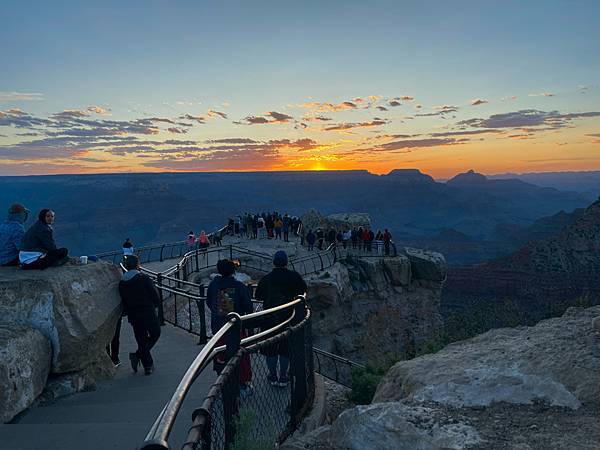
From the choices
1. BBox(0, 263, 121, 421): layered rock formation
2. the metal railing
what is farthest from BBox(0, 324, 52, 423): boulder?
the metal railing

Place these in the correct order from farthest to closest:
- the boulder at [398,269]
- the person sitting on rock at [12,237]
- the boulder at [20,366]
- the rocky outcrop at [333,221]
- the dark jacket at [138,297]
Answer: the rocky outcrop at [333,221] < the boulder at [398,269] < the dark jacket at [138,297] < the person sitting on rock at [12,237] < the boulder at [20,366]

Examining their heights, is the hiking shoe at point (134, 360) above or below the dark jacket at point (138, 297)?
below

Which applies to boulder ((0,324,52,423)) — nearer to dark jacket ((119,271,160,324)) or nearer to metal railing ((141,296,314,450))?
dark jacket ((119,271,160,324))

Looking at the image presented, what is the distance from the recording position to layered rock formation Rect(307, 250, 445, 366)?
936 inches

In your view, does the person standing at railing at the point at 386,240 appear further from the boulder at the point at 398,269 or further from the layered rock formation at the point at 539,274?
the layered rock formation at the point at 539,274

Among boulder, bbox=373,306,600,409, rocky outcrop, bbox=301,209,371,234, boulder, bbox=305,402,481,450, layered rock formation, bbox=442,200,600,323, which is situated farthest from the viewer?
layered rock formation, bbox=442,200,600,323

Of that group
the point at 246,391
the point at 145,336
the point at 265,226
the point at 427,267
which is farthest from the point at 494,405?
the point at 427,267

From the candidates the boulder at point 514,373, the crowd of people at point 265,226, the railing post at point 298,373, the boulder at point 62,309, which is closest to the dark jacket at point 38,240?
the boulder at point 62,309

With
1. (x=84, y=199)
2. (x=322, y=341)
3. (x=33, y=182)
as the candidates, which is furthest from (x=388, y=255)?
(x=33, y=182)

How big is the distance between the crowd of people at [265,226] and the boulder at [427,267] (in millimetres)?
8384

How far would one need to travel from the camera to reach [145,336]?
20.1 ft

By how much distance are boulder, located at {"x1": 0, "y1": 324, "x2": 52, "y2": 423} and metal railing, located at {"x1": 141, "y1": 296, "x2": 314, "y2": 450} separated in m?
1.91

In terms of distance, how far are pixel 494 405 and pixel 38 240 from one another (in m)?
5.48

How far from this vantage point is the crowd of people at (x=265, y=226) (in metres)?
28.6
